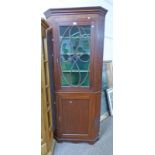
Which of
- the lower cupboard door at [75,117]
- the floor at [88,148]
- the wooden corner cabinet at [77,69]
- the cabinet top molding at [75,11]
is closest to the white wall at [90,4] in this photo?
the cabinet top molding at [75,11]

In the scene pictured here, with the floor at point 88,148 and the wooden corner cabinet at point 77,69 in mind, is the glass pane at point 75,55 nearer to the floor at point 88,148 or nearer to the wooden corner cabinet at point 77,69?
the wooden corner cabinet at point 77,69

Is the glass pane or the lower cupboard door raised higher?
the glass pane

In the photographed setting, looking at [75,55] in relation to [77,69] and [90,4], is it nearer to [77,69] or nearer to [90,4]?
[77,69]

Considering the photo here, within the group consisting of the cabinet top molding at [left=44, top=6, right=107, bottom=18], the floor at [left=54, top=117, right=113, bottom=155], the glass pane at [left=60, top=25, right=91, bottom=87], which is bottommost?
the floor at [left=54, top=117, right=113, bottom=155]

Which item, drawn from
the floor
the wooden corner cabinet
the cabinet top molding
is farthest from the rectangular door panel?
the cabinet top molding

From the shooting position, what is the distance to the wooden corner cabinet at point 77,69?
107 inches

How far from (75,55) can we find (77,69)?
0.18 metres

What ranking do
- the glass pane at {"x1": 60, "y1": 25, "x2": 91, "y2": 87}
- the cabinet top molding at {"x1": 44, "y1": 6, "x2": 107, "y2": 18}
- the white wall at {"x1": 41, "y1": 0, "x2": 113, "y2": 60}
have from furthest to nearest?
1. the white wall at {"x1": 41, "y1": 0, "x2": 113, "y2": 60}
2. the glass pane at {"x1": 60, "y1": 25, "x2": 91, "y2": 87}
3. the cabinet top molding at {"x1": 44, "y1": 6, "x2": 107, "y2": 18}

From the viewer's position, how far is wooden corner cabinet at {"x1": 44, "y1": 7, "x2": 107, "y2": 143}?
2.71 m

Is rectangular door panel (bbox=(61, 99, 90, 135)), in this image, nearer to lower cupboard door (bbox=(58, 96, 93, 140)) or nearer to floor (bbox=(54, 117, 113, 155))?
lower cupboard door (bbox=(58, 96, 93, 140))
